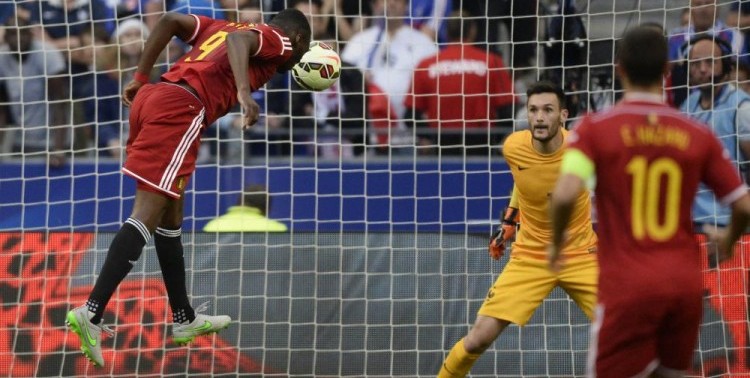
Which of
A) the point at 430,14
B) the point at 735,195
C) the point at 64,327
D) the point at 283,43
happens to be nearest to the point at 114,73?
the point at 64,327

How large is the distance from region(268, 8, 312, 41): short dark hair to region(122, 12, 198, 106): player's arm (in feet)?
1.54

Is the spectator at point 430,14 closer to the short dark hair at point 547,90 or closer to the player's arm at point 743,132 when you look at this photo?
the player's arm at point 743,132

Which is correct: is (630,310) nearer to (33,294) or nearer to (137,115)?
(137,115)

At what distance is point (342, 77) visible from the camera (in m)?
10.7

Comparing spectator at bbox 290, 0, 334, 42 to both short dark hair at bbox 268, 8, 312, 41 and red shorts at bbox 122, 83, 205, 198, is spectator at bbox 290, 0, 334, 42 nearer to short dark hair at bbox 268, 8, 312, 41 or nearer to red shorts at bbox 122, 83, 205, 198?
short dark hair at bbox 268, 8, 312, 41

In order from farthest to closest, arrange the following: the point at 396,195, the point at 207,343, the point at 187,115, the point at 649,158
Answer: the point at 396,195
the point at 207,343
the point at 187,115
the point at 649,158

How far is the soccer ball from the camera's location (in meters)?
7.40

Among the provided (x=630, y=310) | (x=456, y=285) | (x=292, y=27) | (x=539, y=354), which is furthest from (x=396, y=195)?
(x=630, y=310)

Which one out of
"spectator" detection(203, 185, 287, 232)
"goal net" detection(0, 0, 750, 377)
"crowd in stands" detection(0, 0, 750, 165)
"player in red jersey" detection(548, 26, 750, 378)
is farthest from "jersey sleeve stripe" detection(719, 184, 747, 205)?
"spectator" detection(203, 185, 287, 232)

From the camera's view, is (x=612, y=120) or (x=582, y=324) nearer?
(x=612, y=120)

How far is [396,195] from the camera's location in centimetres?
995

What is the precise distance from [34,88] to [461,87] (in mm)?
3560

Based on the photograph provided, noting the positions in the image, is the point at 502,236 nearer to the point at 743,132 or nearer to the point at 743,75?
the point at 743,132

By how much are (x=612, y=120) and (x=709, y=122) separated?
4752 mm
